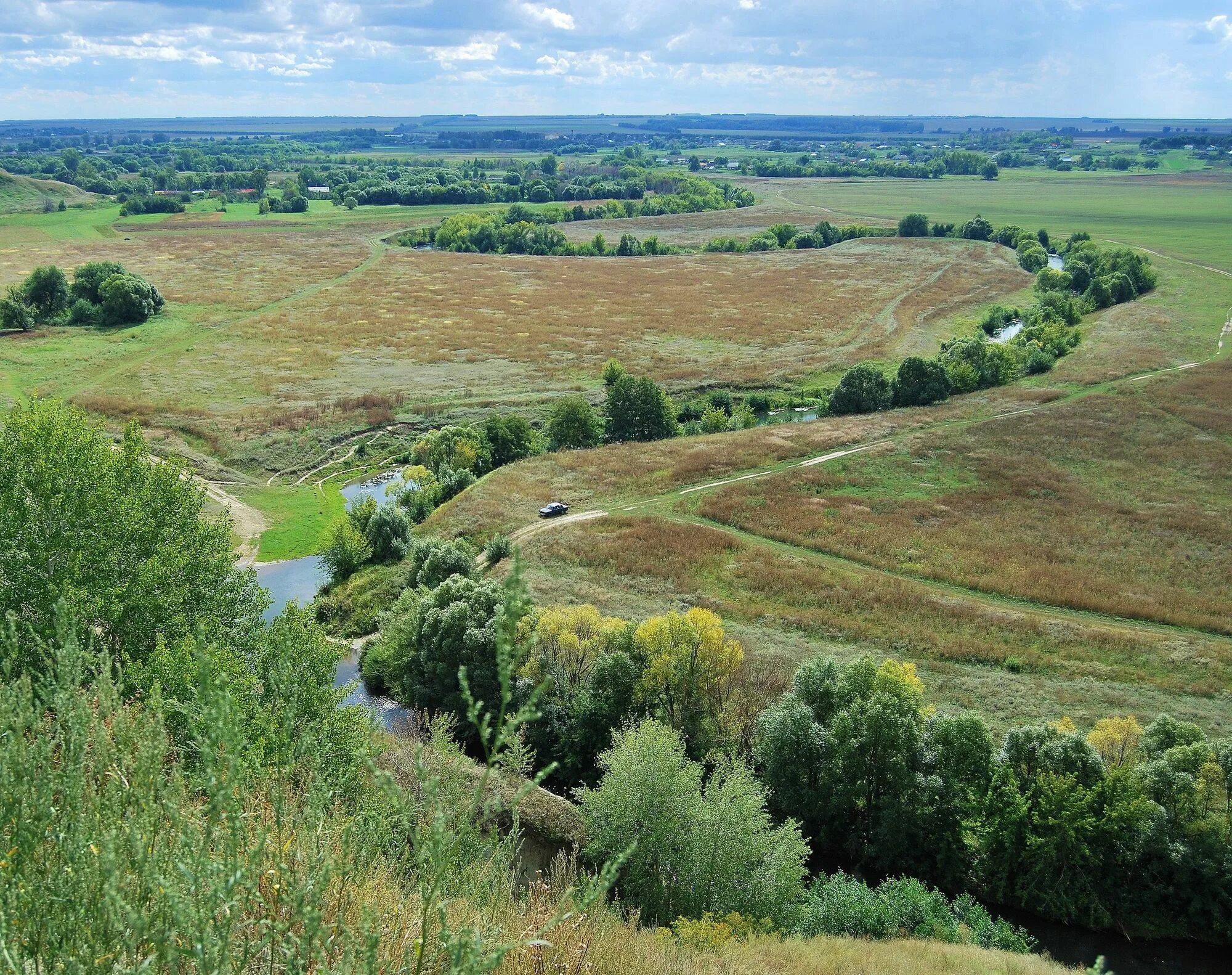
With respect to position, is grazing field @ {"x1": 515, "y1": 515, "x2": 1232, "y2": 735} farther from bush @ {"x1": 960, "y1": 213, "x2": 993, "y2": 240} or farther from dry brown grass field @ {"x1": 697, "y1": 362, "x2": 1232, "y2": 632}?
bush @ {"x1": 960, "y1": 213, "x2": 993, "y2": 240}

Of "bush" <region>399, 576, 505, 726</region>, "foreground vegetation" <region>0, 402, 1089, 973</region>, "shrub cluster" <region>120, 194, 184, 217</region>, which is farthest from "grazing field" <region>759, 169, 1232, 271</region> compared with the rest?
"foreground vegetation" <region>0, 402, 1089, 973</region>

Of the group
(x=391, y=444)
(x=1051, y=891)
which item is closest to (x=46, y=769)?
(x=1051, y=891)

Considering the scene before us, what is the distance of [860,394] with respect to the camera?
7212 cm

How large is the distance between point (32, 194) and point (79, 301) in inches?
4264

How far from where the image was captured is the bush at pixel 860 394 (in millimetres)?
72188

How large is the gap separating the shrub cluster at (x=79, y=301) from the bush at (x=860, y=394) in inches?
2865

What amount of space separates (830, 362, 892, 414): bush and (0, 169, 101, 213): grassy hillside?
164 meters

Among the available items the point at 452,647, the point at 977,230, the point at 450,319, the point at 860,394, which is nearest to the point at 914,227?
the point at 977,230

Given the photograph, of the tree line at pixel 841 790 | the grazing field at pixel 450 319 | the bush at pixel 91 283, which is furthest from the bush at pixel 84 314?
the tree line at pixel 841 790

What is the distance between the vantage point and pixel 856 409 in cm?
7256

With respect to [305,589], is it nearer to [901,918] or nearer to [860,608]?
[860,608]

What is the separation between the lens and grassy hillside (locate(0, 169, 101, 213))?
169875mm

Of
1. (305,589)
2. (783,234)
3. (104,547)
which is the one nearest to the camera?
(104,547)

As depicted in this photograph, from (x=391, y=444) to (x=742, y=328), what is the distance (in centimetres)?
4541
